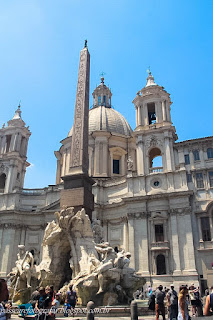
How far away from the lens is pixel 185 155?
3272 centimetres

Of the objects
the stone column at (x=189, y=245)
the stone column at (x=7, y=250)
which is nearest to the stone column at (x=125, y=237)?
the stone column at (x=189, y=245)

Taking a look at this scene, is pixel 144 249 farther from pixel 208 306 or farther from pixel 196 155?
pixel 208 306

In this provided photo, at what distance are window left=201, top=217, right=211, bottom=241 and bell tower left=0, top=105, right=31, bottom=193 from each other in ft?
77.8

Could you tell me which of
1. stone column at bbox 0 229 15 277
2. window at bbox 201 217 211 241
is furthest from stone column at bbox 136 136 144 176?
stone column at bbox 0 229 15 277

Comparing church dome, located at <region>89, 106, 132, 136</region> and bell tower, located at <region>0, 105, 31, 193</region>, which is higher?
church dome, located at <region>89, 106, 132, 136</region>

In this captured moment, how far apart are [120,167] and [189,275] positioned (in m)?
18.9

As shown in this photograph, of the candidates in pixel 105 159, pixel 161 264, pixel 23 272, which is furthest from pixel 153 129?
pixel 23 272

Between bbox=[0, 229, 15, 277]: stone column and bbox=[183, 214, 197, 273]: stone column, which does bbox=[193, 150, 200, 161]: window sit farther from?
bbox=[0, 229, 15, 277]: stone column

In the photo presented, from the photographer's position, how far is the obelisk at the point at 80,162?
17.3m

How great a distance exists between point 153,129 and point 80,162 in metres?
18.3

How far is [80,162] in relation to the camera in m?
18.4

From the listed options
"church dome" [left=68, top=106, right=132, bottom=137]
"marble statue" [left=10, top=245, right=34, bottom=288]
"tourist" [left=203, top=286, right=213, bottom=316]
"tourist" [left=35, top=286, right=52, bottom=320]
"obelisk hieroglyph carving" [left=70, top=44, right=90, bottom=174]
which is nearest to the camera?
"tourist" [left=203, top=286, right=213, bottom=316]

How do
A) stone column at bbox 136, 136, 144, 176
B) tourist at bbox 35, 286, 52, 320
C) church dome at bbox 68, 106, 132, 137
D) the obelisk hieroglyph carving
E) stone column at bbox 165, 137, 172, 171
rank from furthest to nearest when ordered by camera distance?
church dome at bbox 68, 106, 132, 137
stone column at bbox 136, 136, 144, 176
stone column at bbox 165, 137, 172, 171
the obelisk hieroglyph carving
tourist at bbox 35, 286, 52, 320

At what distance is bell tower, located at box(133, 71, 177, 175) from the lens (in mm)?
33625
